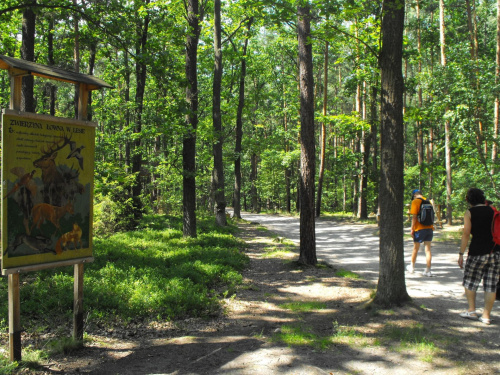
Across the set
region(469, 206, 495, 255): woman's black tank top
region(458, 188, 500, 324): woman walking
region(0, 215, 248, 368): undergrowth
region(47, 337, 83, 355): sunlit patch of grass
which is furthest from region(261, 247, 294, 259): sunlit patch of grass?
region(47, 337, 83, 355): sunlit patch of grass

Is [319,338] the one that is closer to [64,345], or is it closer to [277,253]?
[64,345]

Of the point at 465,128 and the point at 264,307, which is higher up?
the point at 465,128

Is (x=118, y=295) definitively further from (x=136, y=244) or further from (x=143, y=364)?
(x=136, y=244)

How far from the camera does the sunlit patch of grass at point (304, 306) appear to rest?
664 cm

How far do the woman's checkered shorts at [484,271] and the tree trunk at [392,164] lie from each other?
962 mm

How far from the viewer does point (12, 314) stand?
422 cm

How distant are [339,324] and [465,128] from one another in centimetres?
976

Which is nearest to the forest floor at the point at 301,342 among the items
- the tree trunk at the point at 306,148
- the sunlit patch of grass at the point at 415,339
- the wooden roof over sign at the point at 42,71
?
the sunlit patch of grass at the point at 415,339

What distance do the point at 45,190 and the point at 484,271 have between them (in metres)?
6.22

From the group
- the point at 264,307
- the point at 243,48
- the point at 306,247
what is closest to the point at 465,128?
the point at 306,247

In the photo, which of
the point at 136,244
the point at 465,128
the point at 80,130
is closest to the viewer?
the point at 80,130

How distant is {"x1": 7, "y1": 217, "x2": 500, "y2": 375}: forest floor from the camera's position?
4.30 metres

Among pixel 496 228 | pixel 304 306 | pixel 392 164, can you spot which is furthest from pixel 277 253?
pixel 496 228

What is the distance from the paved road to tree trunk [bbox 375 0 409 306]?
1048mm
